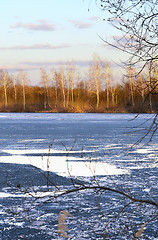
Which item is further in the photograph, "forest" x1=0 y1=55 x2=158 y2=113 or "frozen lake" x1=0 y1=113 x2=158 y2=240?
"forest" x1=0 y1=55 x2=158 y2=113

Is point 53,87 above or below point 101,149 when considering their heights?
above

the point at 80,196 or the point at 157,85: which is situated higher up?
the point at 157,85

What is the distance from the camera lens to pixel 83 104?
5653 centimetres

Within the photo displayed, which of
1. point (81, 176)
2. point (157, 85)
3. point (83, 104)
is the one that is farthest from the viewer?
point (83, 104)

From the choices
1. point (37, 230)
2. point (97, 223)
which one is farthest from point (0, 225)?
point (97, 223)

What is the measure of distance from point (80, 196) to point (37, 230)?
1863mm

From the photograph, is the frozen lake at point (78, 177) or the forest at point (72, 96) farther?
the forest at point (72, 96)

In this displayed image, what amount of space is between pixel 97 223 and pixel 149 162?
17.5 feet

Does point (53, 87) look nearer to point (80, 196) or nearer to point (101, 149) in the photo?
point (101, 149)

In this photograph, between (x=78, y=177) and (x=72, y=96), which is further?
(x=72, y=96)

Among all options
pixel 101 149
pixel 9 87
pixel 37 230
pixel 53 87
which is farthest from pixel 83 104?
pixel 37 230

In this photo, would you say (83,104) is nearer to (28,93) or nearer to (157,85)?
(28,93)

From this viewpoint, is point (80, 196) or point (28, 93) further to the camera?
point (28, 93)

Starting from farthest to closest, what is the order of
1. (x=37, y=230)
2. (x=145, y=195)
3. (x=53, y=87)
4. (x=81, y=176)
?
1. (x=53, y=87)
2. (x=81, y=176)
3. (x=145, y=195)
4. (x=37, y=230)
